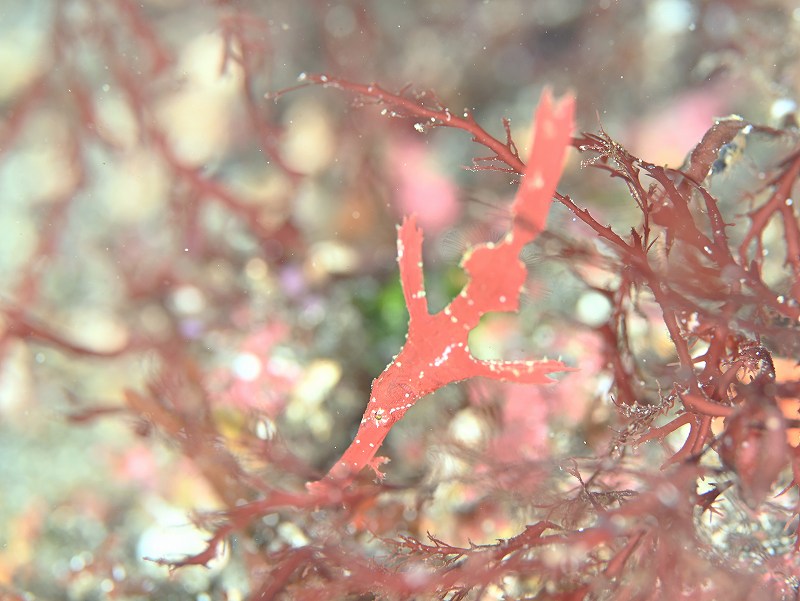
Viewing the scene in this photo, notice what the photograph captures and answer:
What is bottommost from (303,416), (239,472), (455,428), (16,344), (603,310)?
(239,472)

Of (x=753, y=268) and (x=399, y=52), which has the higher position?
(x=399, y=52)

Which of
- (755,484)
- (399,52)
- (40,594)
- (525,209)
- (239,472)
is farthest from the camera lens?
(399,52)

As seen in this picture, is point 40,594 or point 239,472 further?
point 40,594

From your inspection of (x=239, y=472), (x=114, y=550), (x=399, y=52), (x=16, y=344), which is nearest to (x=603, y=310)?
(x=239, y=472)

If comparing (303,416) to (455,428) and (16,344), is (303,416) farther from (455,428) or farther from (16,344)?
(16,344)

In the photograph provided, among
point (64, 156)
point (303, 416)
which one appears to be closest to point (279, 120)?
point (64, 156)

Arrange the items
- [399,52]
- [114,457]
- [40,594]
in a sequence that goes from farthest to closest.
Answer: [399,52] < [114,457] < [40,594]
